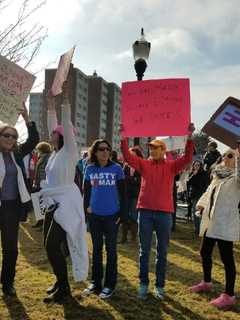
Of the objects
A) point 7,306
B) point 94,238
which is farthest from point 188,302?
point 7,306

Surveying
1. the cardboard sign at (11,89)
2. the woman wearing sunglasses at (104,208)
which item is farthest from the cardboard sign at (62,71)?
the woman wearing sunglasses at (104,208)

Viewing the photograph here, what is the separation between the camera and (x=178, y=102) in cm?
678

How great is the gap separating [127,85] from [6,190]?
2.34 metres

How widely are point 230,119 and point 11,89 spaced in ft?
9.55

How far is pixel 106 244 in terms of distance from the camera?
6.12 meters

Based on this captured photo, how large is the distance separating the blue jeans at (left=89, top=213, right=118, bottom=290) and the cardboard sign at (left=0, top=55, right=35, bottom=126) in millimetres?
1696

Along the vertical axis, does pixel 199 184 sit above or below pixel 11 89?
below

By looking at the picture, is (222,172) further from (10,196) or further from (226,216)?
(10,196)

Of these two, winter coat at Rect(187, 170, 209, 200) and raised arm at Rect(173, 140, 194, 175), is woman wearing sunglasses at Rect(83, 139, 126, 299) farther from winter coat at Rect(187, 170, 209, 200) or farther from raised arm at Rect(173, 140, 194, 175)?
winter coat at Rect(187, 170, 209, 200)

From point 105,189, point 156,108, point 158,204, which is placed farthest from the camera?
point 156,108

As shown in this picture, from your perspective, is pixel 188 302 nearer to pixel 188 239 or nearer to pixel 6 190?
pixel 6 190

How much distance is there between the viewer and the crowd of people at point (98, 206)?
5742 mm

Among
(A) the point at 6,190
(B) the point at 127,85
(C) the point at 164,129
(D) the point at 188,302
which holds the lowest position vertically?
(D) the point at 188,302

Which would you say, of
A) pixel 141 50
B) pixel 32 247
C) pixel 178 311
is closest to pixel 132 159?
pixel 178 311
